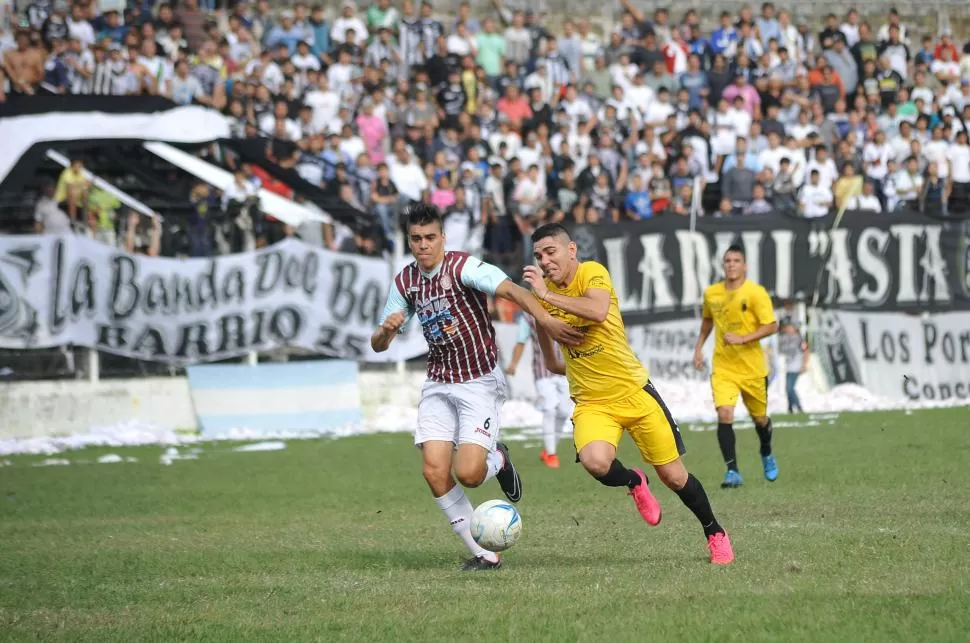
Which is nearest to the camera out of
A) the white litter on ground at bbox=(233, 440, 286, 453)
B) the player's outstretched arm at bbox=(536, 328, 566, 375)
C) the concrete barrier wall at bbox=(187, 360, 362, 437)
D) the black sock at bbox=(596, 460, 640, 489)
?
the black sock at bbox=(596, 460, 640, 489)

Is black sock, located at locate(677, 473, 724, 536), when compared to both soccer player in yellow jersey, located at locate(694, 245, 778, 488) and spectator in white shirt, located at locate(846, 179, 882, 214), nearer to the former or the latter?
soccer player in yellow jersey, located at locate(694, 245, 778, 488)

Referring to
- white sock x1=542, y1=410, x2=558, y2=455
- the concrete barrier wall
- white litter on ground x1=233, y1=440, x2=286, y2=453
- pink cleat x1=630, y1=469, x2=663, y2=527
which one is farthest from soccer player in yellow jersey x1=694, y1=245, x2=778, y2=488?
the concrete barrier wall

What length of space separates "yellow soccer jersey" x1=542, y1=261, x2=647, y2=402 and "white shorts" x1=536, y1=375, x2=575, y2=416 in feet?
24.0

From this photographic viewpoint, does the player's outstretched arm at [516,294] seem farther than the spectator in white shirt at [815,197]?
No

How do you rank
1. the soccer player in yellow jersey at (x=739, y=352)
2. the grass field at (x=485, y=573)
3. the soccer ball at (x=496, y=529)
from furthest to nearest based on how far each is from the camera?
1. the soccer player in yellow jersey at (x=739, y=352)
2. the soccer ball at (x=496, y=529)
3. the grass field at (x=485, y=573)

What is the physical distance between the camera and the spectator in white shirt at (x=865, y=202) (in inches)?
1035

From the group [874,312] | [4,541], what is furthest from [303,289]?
[4,541]

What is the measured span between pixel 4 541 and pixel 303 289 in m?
12.2

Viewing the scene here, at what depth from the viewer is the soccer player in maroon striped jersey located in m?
9.12

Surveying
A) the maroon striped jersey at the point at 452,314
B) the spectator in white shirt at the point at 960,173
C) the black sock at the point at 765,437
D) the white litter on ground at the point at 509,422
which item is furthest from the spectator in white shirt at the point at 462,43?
the maroon striped jersey at the point at 452,314

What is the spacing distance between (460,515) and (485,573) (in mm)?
564

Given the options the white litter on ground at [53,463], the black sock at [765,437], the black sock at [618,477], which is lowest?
the white litter on ground at [53,463]

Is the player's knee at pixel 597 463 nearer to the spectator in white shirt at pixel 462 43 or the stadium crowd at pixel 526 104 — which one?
the stadium crowd at pixel 526 104

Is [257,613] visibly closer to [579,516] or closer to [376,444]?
[579,516]
